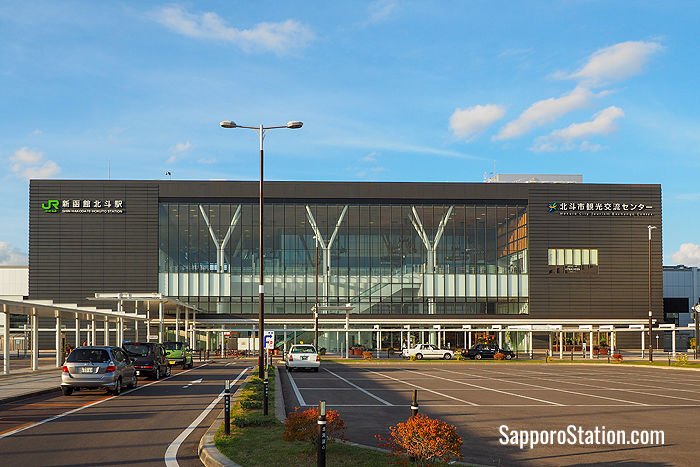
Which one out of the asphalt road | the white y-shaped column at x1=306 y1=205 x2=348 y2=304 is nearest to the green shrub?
the asphalt road

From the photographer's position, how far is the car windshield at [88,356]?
27.0 metres

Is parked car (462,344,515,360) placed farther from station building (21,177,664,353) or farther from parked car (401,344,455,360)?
station building (21,177,664,353)

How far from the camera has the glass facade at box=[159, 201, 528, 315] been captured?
86.4 meters

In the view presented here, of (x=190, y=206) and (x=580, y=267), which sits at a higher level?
(x=190, y=206)

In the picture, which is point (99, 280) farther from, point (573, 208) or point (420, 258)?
point (573, 208)

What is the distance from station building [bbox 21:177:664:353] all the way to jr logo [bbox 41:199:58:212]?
23.6 inches

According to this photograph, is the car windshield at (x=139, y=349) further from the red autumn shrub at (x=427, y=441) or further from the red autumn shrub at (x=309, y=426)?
the red autumn shrub at (x=427, y=441)

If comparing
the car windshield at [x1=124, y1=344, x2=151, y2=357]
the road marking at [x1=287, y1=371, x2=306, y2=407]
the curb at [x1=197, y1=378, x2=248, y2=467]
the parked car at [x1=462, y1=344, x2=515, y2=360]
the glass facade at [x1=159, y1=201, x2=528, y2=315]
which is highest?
the glass facade at [x1=159, y1=201, x2=528, y2=315]

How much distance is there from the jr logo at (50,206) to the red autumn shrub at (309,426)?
76.4 meters

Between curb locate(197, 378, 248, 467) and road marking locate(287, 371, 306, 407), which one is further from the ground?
curb locate(197, 378, 248, 467)

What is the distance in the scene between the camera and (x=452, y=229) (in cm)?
8738

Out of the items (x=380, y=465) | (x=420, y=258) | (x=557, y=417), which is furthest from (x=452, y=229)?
(x=380, y=465)

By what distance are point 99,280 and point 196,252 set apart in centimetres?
1042

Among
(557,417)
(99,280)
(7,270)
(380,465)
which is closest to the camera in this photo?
(380,465)
